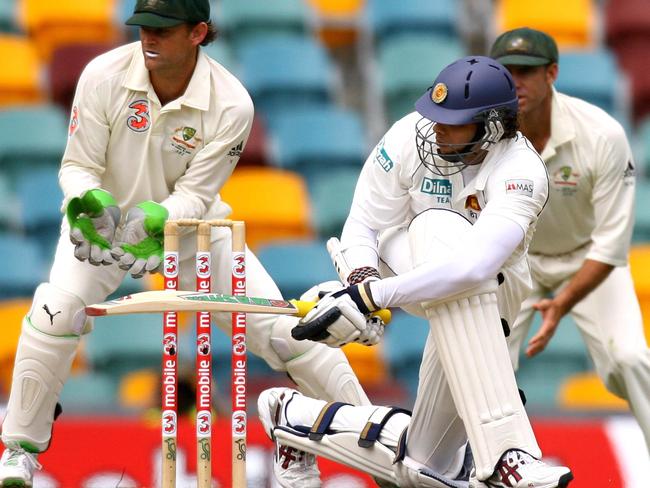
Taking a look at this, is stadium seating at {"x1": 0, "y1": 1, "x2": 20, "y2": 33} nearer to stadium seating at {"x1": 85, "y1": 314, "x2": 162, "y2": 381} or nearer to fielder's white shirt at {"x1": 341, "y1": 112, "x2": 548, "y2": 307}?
stadium seating at {"x1": 85, "y1": 314, "x2": 162, "y2": 381}

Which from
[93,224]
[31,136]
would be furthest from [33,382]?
[31,136]

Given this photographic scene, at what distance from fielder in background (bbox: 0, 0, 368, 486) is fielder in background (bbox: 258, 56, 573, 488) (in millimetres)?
264

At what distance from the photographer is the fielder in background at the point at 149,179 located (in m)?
4.17

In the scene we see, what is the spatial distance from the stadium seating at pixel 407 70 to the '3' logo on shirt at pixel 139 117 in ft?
12.6

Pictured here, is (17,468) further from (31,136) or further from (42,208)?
(31,136)

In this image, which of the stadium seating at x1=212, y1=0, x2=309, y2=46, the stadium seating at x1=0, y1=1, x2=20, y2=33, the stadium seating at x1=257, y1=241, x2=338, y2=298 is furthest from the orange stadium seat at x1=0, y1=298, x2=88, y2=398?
the stadium seating at x1=212, y1=0, x2=309, y2=46

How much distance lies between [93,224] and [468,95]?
1.03 m

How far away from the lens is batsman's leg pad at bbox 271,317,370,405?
440 cm

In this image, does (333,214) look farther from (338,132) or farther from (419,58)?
(419,58)

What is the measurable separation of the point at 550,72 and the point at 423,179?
1.12 metres

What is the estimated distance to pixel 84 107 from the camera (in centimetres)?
427

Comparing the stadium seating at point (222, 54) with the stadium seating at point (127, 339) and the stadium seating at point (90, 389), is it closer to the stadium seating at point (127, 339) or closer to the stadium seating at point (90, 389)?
the stadium seating at point (127, 339)

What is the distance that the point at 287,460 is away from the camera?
13.2ft

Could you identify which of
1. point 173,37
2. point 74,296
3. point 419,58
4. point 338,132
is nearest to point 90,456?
point 74,296
